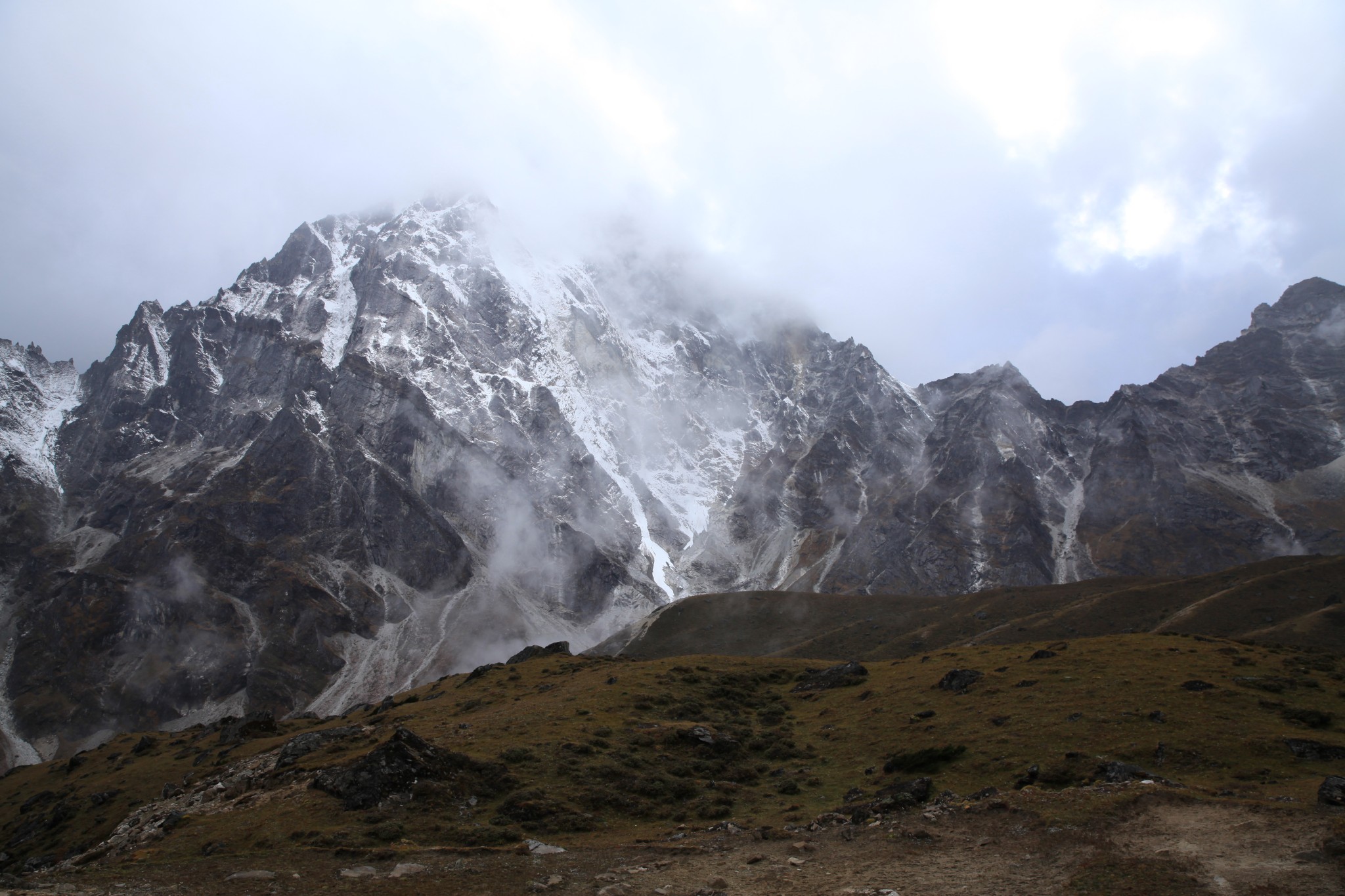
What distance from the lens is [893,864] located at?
29.4 metres

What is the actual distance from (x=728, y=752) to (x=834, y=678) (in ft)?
81.8

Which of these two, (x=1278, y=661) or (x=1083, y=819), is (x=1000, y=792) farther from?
(x=1278, y=661)

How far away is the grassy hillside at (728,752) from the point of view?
3906cm

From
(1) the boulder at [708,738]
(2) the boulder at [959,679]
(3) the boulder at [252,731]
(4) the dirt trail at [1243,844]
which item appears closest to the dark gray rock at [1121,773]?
(4) the dirt trail at [1243,844]

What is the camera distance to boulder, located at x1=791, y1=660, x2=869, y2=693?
2938 inches

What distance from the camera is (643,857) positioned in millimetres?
33688

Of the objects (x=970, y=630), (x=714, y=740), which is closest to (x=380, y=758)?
(x=714, y=740)

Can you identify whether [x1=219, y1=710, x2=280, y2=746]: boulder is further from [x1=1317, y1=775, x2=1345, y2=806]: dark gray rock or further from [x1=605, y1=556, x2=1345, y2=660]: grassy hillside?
[x1=605, y1=556, x2=1345, y2=660]: grassy hillside

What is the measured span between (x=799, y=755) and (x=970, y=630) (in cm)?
14213

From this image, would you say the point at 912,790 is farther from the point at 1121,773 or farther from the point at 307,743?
the point at 307,743

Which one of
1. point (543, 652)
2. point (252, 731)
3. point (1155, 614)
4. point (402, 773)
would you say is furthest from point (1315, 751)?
point (1155, 614)

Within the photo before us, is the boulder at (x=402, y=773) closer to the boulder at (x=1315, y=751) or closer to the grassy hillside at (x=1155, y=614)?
the boulder at (x=1315, y=751)

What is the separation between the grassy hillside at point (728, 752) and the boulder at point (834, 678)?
4.37 ft

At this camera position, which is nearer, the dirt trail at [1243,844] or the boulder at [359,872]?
the dirt trail at [1243,844]
